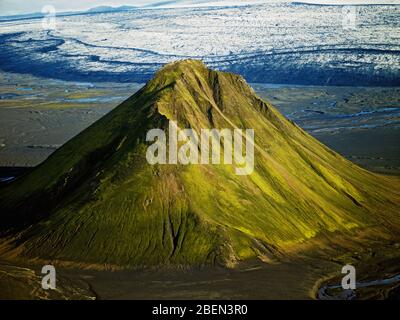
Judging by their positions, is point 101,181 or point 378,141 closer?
point 101,181

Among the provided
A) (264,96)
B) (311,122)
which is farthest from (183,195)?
(264,96)

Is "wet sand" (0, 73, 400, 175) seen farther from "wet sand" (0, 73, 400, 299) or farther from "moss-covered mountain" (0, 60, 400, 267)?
"moss-covered mountain" (0, 60, 400, 267)

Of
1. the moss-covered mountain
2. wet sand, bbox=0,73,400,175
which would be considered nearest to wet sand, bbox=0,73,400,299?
wet sand, bbox=0,73,400,175

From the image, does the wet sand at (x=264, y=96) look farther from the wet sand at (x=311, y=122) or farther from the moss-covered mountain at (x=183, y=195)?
the moss-covered mountain at (x=183, y=195)

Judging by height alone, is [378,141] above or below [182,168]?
above

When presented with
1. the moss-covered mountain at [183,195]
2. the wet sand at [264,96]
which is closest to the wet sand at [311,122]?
the wet sand at [264,96]

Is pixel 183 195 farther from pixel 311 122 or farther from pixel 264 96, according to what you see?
pixel 264 96
